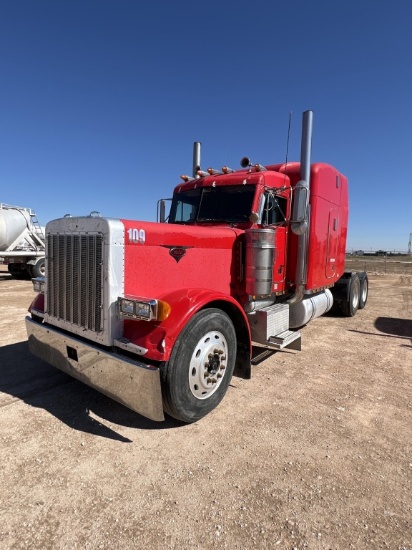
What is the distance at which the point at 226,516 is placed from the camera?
2.24 metres

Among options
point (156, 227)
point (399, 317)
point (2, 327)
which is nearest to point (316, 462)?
point (156, 227)

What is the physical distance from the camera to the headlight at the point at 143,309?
2883mm

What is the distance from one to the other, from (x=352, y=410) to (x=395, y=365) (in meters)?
1.96

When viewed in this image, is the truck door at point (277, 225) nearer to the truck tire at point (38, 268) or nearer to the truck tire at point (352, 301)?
the truck tire at point (352, 301)

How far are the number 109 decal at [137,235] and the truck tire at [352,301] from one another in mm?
6705

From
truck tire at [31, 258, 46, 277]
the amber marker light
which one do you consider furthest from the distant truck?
the amber marker light

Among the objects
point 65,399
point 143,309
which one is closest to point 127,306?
point 143,309

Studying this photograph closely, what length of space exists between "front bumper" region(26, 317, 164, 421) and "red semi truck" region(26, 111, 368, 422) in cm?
1

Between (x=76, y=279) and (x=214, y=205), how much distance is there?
2464 millimetres

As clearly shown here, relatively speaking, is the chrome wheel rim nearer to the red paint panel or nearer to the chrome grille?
the red paint panel

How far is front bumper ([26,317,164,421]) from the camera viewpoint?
2861 mm

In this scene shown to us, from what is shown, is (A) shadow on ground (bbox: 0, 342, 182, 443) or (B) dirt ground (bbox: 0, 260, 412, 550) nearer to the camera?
(B) dirt ground (bbox: 0, 260, 412, 550)

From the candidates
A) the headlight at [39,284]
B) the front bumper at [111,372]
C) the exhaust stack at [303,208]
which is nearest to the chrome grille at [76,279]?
the front bumper at [111,372]

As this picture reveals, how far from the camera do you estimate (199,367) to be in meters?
3.32
